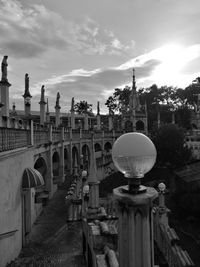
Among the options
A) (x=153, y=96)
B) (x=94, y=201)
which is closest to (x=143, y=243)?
(x=94, y=201)

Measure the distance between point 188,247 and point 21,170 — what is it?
40.4 feet

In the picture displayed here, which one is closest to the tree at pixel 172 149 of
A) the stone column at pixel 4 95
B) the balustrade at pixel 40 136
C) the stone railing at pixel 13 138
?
the balustrade at pixel 40 136

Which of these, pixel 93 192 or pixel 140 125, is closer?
pixel 93 192

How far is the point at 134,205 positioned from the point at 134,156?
1.59 ft

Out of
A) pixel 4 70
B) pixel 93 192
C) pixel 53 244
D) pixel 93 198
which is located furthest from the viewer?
pixel 4 70

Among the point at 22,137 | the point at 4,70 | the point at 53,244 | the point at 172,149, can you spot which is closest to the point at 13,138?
the point at 22,137

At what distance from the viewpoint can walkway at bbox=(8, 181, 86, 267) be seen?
329 inches

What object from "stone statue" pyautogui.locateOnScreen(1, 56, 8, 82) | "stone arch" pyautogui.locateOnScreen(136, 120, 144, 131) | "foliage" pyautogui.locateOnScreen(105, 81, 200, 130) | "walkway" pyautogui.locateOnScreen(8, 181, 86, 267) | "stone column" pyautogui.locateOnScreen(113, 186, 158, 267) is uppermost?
"foliage" pyautogui.locateOnScreen(105, 81, 200, 130)

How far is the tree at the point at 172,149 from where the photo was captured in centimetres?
2716

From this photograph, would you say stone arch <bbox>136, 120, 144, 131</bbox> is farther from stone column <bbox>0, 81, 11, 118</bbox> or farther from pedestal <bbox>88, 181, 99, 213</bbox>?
pedestal <bbox>88, 181, 99, 213</bbox>

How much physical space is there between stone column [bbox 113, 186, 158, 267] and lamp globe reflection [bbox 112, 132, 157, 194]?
0.18 metres

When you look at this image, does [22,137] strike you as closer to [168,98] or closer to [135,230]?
[135,230]

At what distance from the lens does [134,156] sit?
2.28 metres

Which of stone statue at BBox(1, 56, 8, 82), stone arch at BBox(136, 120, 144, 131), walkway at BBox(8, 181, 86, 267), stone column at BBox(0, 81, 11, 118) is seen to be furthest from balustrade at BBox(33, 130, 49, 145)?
stone arch at BBox(136, 120, 144, 131)
